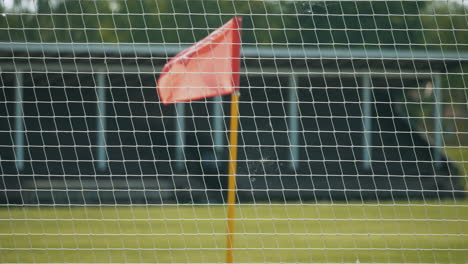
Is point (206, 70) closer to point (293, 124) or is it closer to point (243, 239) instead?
point (293, 124)

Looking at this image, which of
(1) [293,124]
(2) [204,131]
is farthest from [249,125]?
(2) [204,131]

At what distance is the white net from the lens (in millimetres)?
4555

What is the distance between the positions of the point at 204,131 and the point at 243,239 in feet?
4.94

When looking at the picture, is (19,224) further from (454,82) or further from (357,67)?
(454,82)

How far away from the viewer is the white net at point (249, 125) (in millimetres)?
4555

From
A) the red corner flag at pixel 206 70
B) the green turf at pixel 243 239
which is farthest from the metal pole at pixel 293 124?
the red corner flag at pixel 206 70

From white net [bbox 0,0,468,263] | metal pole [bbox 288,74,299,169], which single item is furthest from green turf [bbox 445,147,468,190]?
metal pole [bbox 288,74,299,169]

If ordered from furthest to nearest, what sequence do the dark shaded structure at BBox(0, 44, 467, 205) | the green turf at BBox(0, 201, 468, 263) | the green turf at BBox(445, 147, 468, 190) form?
1. the green turf at BBox(445, 147, 468, 190)
2. the green turf at BBox(0, 201, 468, 263)
3. the dark shaded structure at BBox(0, 44, 467, 205)

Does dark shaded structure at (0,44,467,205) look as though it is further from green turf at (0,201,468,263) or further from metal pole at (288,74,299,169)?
green turf at (0,201,468,263)

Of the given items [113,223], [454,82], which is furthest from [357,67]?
[113,223]

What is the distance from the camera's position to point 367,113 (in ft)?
20.0

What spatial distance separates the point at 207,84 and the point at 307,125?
2.15 meters

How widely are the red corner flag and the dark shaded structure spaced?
0.15 metres

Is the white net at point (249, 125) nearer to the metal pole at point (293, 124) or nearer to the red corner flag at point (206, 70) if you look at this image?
the metal pole at point (293, 124)
